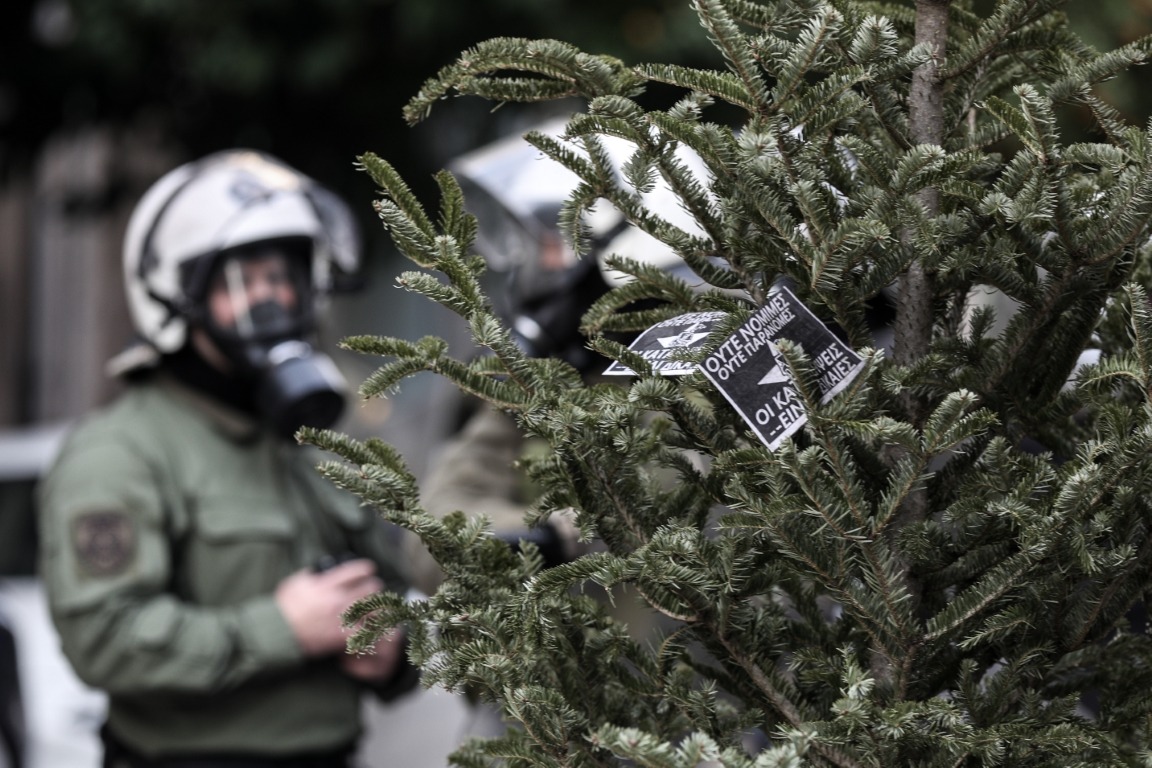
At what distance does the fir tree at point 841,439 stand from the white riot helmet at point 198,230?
63.6 inches

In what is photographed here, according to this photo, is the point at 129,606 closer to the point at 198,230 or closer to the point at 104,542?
the point at 104,542

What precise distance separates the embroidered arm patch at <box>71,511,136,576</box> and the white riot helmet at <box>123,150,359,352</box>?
464 millimetres

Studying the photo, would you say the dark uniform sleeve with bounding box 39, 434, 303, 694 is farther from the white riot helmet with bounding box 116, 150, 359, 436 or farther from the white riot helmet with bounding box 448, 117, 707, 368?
the white riot helmet with bounding box 448, 117, 707, 368

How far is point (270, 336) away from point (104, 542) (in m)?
0.56

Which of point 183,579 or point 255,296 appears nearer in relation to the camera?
point 183,579

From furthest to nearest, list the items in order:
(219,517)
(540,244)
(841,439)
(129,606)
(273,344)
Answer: (540,244)
(273,344)
(219,517)
(129,606)
(841,439)

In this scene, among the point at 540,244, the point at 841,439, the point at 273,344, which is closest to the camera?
the point at 841,439

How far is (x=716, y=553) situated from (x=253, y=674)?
160cm

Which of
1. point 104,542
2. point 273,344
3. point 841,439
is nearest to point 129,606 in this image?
point 104,542

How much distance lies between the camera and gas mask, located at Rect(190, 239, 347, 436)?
2.85m

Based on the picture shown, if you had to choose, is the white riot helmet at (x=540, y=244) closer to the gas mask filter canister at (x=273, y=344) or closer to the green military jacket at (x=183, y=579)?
the gas mask filter canister at (x=273, y=344)

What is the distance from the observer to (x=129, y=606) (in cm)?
266

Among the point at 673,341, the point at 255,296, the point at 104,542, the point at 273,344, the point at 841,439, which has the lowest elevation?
the point at 841,439

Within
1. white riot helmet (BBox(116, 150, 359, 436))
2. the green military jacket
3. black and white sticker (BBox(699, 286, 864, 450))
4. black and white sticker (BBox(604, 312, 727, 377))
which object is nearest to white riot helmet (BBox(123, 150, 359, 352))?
white riot helmet (BBox(116, 150, 359, 436))
